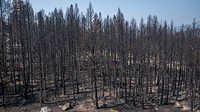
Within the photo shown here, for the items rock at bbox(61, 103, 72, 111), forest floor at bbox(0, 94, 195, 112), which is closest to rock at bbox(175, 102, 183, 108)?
forest floor at bbox(0, 94, 195, 112)

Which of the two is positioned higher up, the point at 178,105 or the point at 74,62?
the point at 74,62

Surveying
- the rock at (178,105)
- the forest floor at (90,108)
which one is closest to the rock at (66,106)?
the forest floor at (90,108)

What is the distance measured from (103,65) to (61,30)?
41.1 feet

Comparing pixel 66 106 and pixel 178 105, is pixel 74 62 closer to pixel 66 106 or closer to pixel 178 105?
pixel 66 106

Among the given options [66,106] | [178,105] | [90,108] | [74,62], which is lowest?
[178,105]

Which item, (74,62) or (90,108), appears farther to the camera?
(74,62)

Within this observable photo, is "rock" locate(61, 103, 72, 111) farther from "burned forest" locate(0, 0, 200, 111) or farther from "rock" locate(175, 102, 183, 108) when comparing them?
"rock" locate(175, 102, 183, 108)

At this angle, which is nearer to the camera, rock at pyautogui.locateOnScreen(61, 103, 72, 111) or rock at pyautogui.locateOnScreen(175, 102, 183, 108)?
rock at pyautogui.locateOnScreen(61, 103, 72, 111)

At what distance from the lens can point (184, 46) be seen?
53.7 m

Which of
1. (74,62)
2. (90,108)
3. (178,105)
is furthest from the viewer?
(74,62)

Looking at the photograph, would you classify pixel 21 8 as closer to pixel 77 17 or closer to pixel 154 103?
pixel 77 17

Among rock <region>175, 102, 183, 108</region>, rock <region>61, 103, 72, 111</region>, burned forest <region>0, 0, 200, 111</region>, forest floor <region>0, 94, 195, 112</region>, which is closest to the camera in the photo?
forest floor <region>0, 94, 195, 112</region>

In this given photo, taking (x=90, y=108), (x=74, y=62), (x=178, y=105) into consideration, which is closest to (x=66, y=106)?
(x=90, y=108)

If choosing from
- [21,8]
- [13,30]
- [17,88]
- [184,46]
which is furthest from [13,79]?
[184,46]
